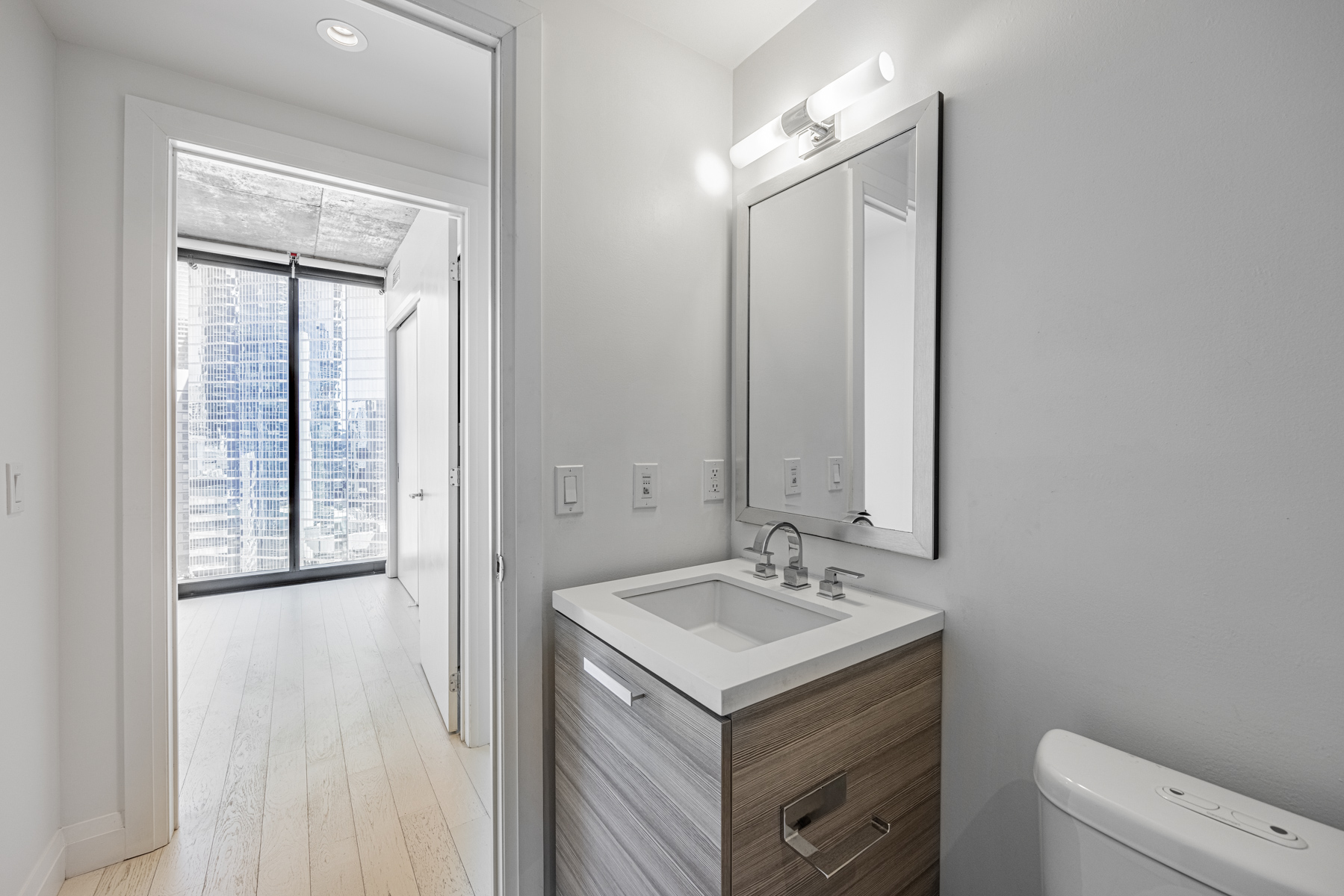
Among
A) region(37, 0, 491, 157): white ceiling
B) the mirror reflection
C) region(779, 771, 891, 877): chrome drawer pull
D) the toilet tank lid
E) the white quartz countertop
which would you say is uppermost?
region(37, 0, 491, 157): white ceiling

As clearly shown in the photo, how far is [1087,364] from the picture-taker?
0.94m

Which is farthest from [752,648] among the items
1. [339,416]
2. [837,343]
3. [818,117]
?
[339,416]

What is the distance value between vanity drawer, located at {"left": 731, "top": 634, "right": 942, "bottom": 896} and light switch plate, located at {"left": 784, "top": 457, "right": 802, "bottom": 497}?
48cm

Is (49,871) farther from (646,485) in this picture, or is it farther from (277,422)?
(277,422)

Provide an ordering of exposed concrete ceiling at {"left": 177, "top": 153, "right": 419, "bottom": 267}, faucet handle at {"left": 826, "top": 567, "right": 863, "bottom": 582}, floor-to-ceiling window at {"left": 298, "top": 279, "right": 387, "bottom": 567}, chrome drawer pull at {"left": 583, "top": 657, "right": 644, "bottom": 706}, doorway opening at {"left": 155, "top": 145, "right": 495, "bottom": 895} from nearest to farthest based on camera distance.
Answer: chrome drawer pull at {"left": 583, "top": 657, "right": 644, "bottom": 706} < faucet handle at {"left": 826, "top": 567, "right": 863, "bottom": 582} < doorway opening at {"left": 155, "top": 145, "right": 495, "bottom": 895} < exposed concrete ceiling at {"left": 177, "top": 153, "right": 419, "bottom": 267} < floor-to-ceiling window at {"left": 298, "top": 279, "right": 387, "bottom": 567}

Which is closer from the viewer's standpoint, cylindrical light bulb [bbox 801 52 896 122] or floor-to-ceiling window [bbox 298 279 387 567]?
cylindrical light bulb [bbox 801 52 896 122]

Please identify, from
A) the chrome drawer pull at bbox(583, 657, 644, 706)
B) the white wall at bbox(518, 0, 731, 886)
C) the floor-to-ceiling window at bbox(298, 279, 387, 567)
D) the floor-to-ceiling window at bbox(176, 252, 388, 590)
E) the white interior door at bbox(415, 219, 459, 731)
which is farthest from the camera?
the floor-to-ceiling window at bbox(298, 279, 387, 567)

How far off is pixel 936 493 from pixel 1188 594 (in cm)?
41

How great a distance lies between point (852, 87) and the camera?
1.19 meters

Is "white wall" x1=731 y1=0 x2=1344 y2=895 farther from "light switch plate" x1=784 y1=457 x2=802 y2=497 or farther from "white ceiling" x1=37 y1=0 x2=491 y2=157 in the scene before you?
"white ceiling" x1=37 y1=0 x2=491 y2=157

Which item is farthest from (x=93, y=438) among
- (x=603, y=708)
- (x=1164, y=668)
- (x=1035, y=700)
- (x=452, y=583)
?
(x=1164, y=668)

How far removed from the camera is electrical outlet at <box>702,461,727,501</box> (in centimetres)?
160

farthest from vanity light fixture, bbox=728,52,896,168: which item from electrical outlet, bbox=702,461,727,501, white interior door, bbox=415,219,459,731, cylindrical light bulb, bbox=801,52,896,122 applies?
white interior door, bbox=415,219,459,731

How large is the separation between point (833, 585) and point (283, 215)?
377cm
